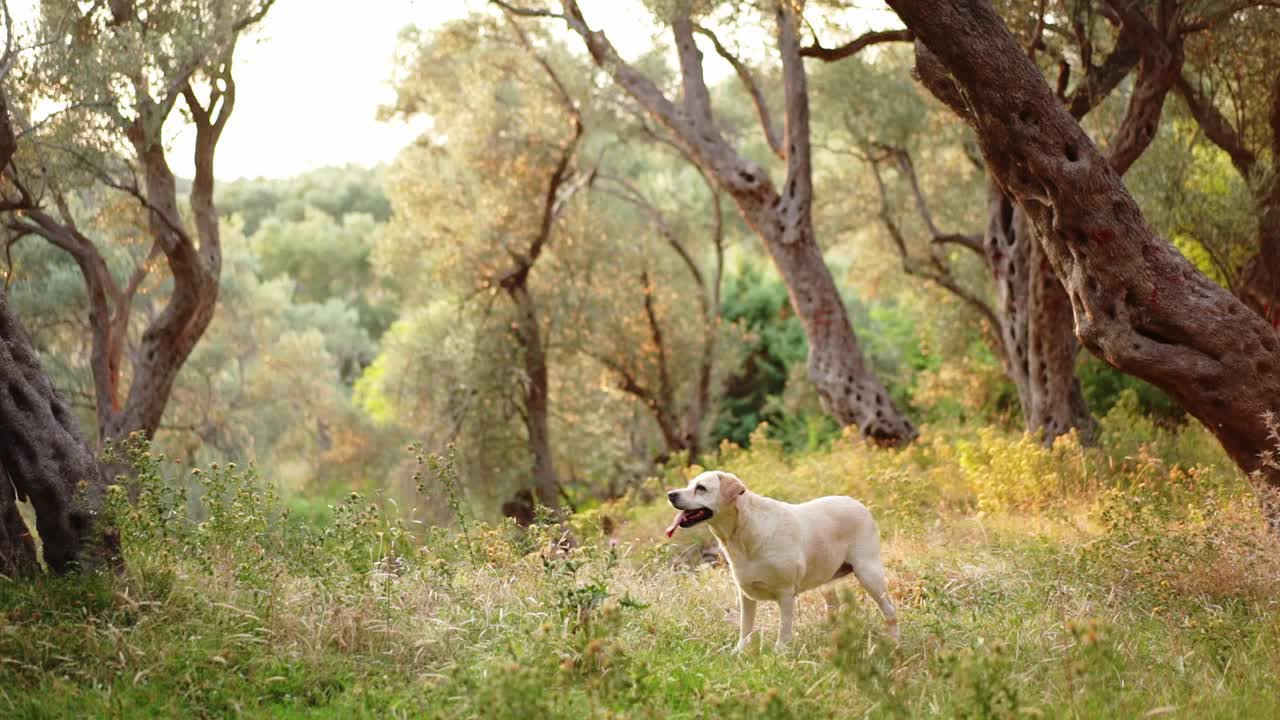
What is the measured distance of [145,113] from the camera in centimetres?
1206

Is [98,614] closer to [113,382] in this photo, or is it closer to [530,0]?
[113,382]

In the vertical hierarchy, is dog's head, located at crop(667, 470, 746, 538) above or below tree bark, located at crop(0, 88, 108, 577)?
below

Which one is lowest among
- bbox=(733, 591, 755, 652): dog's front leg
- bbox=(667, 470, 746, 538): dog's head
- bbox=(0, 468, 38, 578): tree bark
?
bbox=(733, 591, 755, 652): dog's front leg

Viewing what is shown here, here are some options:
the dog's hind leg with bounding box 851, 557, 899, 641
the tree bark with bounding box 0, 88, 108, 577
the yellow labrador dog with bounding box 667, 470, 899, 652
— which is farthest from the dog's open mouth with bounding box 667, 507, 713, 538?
the tree bark with bounding box 0, 88, 108, 577

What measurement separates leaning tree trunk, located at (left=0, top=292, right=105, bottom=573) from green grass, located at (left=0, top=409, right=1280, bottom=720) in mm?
376

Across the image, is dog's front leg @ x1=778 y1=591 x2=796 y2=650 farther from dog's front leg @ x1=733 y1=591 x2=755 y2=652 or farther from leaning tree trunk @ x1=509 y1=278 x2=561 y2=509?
leaning tree trunk @ x1=509 y1=278 x2=561 y2=509

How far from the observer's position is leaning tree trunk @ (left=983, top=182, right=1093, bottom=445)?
44.0 feet

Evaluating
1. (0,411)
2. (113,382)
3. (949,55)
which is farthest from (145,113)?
(949,55)

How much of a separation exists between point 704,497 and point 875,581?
4.38 ft

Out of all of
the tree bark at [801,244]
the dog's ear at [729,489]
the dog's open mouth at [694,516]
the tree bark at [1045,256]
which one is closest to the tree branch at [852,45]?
the tree bark at [1045,256]

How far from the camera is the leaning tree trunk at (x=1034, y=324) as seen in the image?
44.0 feet

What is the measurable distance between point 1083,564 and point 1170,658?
167 centimetres

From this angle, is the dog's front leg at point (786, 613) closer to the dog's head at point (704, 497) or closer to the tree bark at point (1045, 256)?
the dog's head at point (704, 497)

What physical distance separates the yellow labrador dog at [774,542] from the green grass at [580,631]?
11.8 inches
